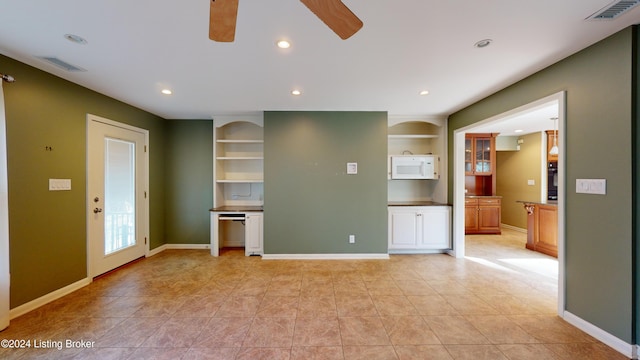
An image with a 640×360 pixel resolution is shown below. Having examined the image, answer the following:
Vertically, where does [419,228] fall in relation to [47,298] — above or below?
above

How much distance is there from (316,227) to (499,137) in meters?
5.59

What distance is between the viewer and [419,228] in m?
4.36

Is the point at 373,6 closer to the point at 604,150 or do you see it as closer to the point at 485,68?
the point at 485,68

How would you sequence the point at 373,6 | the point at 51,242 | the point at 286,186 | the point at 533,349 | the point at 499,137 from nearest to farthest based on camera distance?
the point at 373,6 < the point at 533,349 < the point at 51,242 < the point at 286,186 < the point at 499,137

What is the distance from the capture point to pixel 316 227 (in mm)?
4109

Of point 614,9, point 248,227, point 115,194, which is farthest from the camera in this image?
point 248,227

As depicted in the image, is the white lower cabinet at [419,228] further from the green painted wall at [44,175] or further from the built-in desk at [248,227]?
the green painted wall at [44,175]

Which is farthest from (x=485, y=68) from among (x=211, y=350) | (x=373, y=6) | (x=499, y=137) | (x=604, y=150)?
(x=499, y=137)

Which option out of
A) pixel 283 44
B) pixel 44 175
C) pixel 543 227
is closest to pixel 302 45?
pixel 283 44

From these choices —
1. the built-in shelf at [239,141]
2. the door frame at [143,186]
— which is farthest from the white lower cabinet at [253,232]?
the door frame at [143,186]

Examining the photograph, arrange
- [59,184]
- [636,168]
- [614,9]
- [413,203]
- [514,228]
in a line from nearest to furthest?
[614,9] → [636,168] → [59,184] → [413,203] → [514,228]

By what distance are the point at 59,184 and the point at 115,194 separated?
82 cm

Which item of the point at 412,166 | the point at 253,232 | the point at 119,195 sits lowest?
the point at 253,232

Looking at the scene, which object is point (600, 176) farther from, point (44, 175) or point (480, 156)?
point (44, 175)
